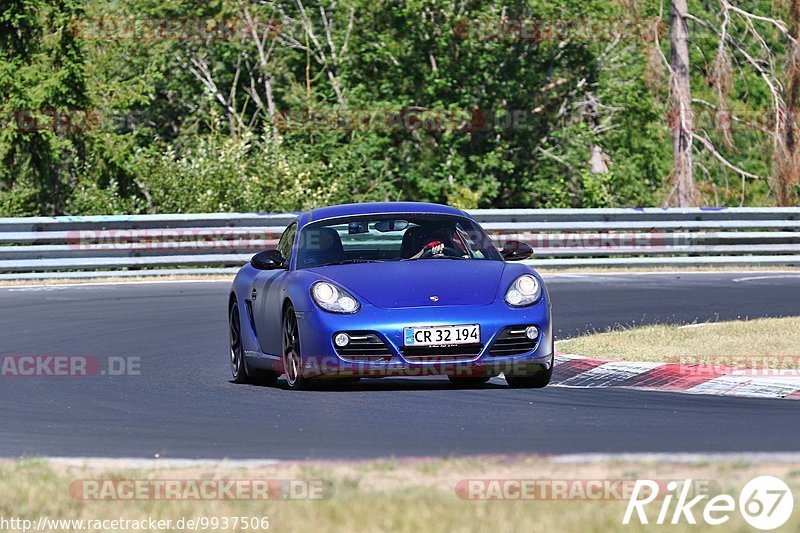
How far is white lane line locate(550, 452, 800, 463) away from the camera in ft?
23.2

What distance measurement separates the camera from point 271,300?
11500mm

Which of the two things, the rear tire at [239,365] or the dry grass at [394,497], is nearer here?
the dry grass at [394,497]

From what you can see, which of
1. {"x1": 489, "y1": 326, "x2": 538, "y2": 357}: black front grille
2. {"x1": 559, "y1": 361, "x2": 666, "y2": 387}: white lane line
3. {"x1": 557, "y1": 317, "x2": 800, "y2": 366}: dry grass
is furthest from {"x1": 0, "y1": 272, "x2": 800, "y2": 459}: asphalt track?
{"x1": 557, "y1": 317, "x2": 800, "y2": 366}: dry grass

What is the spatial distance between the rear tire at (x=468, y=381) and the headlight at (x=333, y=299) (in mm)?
1215

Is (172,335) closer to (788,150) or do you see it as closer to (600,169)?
(788,150)

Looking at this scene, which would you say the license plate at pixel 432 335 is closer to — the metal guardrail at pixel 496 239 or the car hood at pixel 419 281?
the car hood at pixel 419 281

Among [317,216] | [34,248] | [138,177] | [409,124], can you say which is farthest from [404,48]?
[317,216]

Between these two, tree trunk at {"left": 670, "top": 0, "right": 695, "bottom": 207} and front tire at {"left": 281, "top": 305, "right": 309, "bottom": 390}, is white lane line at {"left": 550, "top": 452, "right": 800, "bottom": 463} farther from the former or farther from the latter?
tree trunk at {"left": 670, "top": 0, "right": 695, "bottom": 207}

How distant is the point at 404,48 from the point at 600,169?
10.4m

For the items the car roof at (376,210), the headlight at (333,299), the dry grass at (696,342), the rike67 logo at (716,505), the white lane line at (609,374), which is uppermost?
the car roof at (376,210)

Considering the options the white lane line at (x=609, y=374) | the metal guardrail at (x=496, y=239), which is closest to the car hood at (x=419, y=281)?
the white lane line at (x=609, y=374)

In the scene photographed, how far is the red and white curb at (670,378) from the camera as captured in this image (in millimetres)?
10516

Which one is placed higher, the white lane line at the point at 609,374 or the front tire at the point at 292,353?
the front tire at the point at 292,353

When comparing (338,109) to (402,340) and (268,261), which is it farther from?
(402,340)
